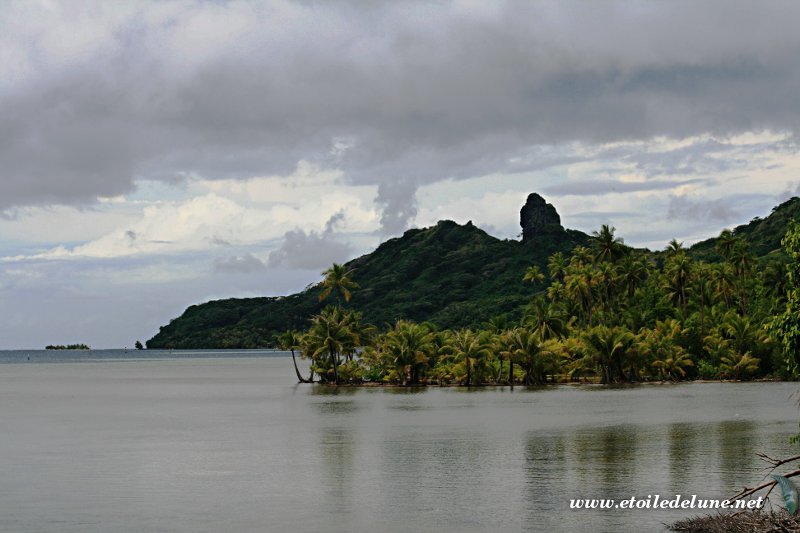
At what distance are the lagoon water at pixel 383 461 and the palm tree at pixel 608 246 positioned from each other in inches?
2199

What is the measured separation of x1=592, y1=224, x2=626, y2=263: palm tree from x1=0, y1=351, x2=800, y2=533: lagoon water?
55.9 meters

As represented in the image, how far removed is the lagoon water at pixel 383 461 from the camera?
3206cm

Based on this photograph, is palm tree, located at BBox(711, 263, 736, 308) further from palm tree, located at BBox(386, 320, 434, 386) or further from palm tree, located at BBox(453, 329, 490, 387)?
palm tree, located at BBox(386, 320, 434, 386)

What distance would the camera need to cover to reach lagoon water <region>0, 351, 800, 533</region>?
32062mm

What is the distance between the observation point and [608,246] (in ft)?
489

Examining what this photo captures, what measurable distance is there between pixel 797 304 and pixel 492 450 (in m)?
28.6

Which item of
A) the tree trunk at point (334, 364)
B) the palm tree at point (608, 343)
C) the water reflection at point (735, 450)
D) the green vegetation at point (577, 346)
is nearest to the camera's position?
the water reflection at point (735, 450)

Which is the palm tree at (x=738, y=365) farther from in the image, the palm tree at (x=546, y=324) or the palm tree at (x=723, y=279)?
the palm tree at (x=546, y=324)

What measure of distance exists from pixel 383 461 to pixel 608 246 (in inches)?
4273

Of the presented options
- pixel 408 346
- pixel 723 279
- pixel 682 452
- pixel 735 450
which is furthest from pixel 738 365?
pixel 682 452

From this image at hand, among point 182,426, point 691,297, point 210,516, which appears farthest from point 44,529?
point 691,297

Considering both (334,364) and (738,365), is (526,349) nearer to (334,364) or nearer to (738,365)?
(334,364)

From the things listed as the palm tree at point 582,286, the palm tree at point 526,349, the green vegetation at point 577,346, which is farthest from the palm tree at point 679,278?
the palm tree at point 526,349

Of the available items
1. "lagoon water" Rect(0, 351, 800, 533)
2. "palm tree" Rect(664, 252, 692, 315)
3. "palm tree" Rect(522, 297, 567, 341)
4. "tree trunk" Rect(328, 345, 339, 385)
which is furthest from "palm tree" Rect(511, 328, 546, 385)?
"palm tree" Rect(664, 252, 692, 315)
